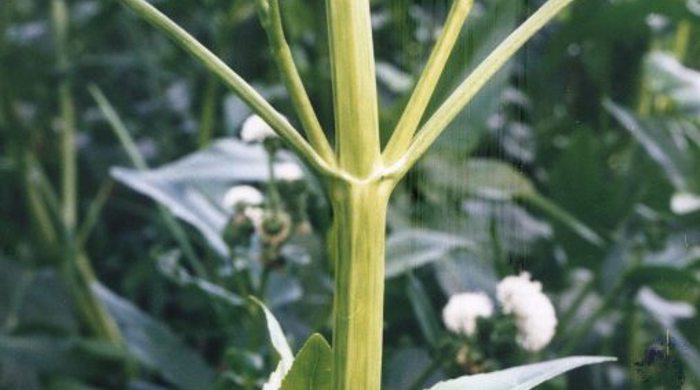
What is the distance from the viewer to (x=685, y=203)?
84 cm

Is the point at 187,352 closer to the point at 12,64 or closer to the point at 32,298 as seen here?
the point at 32,298

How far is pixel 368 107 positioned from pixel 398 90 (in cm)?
62

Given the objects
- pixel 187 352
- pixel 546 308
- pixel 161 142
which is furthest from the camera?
pixel 161 142

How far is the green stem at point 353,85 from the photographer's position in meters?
0.37

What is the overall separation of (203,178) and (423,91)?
0.37 m

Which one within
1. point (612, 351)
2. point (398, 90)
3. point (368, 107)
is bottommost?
point (612, 351)

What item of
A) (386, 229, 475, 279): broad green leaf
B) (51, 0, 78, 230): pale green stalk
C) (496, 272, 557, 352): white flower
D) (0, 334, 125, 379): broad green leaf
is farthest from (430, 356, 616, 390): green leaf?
(51, 0, 78, 230): pale green stalk

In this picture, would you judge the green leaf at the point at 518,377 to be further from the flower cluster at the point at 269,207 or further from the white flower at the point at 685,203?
the white flower at the point at 685,203

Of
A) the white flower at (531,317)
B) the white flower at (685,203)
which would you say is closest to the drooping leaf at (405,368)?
the white flower at (531,317)

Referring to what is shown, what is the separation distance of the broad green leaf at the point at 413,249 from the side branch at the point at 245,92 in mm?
347

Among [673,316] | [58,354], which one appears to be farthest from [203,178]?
[673,316]

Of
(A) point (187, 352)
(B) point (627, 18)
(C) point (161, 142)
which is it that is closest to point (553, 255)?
(B) point (627, 18)

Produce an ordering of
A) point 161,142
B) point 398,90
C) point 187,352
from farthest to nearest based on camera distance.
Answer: point 161,142, point 398,90, point 187,352

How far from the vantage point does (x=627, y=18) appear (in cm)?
88
